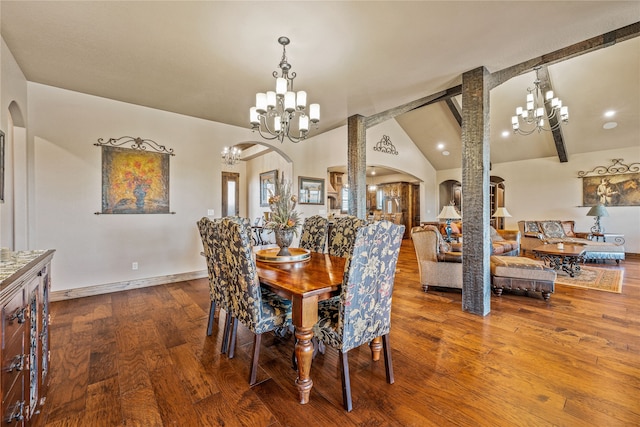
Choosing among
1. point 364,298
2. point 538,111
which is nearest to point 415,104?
point 538,111

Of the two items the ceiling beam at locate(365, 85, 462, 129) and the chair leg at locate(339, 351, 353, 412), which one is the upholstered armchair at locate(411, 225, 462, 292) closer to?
the ceiling beam at locate(365, 85, 462, 129)

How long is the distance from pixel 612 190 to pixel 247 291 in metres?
9.16

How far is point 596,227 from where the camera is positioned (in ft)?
22.4

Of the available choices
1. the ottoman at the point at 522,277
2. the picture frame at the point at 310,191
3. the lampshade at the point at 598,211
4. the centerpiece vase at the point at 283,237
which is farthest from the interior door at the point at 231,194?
the lampshade at the point at 598,211

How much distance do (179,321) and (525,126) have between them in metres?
8.38

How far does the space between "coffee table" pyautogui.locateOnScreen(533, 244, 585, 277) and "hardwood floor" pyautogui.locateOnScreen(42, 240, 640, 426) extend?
1.35 metres

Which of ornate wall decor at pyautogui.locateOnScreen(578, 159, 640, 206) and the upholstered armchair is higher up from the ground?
ornate wall decor at pyautogui.locateOnScreen(578, 159, 640, 206)

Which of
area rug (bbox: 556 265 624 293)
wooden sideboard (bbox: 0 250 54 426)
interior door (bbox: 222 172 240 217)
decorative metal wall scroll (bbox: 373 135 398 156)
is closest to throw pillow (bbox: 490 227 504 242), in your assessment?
area rug (bbox: 556 265 624 293)

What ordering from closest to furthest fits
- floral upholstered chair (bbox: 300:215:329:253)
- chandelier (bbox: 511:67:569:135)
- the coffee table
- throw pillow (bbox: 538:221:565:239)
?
floral upholstered chair (bbox: 300:215:329:253) → the coffee table → chandelier (bbox: 511:67:569:135) → throw pillow (bbox: 538:221:565:239)

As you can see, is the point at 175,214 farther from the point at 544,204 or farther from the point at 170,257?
the point at 544,204

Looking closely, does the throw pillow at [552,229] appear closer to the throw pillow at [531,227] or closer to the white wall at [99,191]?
the throw pillow at [531,227]

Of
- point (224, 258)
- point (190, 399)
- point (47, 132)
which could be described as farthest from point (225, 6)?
point (47, 132)

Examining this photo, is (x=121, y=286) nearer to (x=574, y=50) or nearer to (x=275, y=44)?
(x=275, y=44)

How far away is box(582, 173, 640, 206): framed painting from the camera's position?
6.55m
